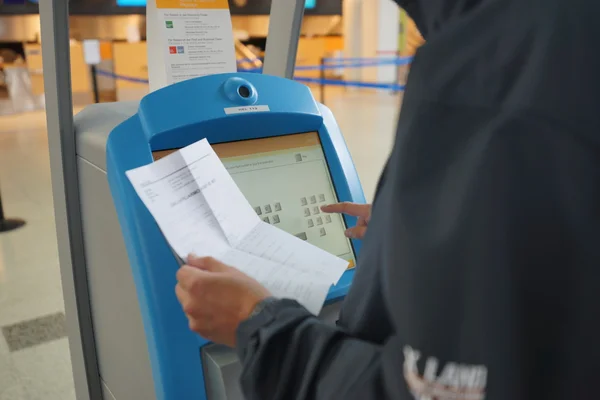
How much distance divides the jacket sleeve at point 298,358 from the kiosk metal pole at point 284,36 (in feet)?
3.39

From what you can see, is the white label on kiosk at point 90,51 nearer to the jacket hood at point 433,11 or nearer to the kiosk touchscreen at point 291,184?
the kiosk touchscreen at point 291,184

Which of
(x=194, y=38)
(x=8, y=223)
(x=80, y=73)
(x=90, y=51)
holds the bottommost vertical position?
(x=8, y=223)

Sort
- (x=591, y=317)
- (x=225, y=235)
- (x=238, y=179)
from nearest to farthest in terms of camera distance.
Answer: (x=591, y=317), (x=225, y=235), (x=238, y=179)

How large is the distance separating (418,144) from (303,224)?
2.17ft

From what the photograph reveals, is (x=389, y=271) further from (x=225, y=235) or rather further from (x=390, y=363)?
(x=225, y=235)

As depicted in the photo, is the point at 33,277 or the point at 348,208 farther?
the point at 33,277

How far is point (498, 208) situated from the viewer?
378mm

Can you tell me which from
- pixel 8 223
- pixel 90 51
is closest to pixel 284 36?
pixel 8 223

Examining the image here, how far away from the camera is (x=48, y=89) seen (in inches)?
44.0

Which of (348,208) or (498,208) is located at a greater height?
(498,208)

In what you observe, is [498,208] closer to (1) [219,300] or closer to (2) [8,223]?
(1) [219,300]

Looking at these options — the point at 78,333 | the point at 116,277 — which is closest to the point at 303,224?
the point at 116,277

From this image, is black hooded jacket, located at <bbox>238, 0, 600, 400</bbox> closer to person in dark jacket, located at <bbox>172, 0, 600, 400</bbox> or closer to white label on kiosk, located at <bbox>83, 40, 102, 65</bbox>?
person in dark jacket, located at <bbox>172, 0, 600, 400</bbox>

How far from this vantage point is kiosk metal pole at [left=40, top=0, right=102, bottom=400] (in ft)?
3.54
